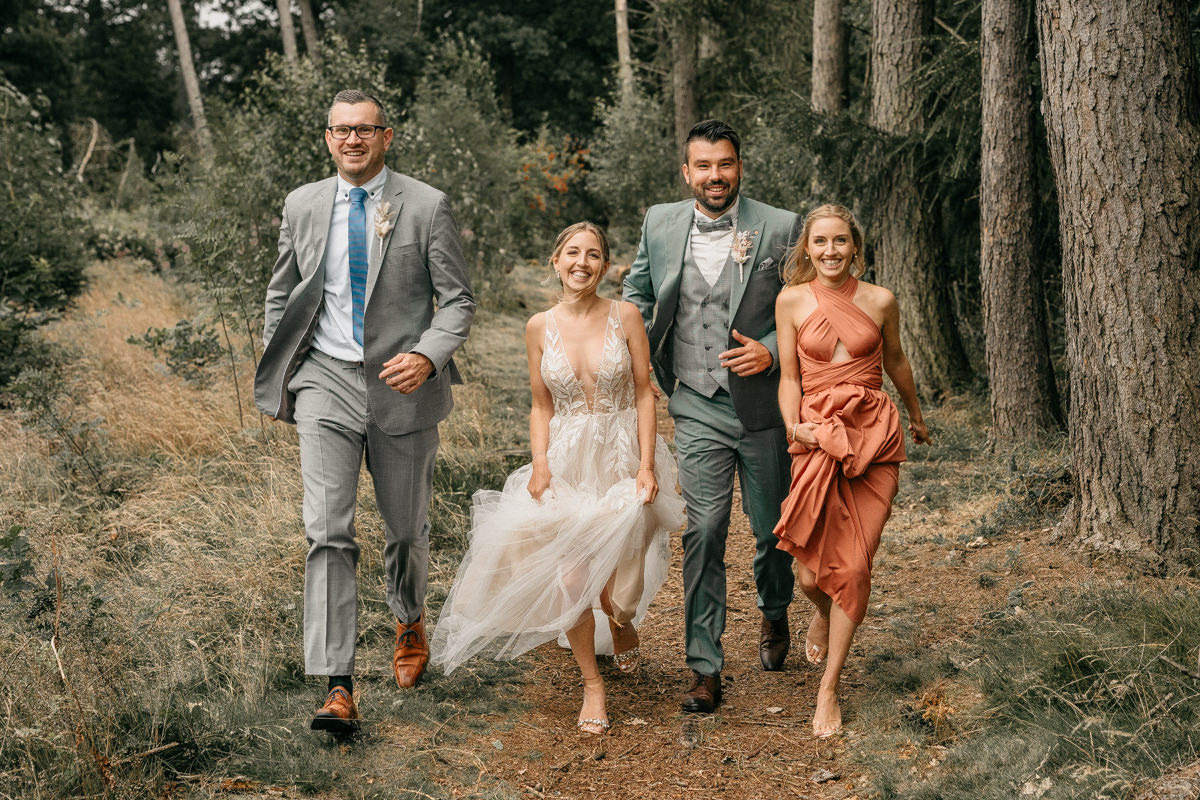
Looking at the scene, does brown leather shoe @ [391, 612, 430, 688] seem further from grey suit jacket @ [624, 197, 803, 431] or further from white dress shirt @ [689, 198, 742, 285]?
white dress shirt @ [689, 198, 742, 285]

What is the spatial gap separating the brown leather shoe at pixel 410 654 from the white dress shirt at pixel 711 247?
76.6 inches

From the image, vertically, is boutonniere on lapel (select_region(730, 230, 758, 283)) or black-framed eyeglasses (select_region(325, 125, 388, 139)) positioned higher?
black-framed eyeglasses (select_region(325, 125, 388, 139))

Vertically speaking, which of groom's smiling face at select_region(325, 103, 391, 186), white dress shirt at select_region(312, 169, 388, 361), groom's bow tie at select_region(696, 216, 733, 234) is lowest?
white dress shirt at select_region(312, 169, 388, 361)

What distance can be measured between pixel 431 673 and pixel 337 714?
35.7 inches

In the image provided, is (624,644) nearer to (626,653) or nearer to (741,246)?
(626,653)

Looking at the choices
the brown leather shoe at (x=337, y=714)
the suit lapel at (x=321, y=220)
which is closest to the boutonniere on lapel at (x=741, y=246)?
the suit lapel at (x=321, y=220)

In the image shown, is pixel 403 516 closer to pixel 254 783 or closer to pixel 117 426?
pixel 254 783

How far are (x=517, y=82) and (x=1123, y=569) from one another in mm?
35068

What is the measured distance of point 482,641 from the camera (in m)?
4.34

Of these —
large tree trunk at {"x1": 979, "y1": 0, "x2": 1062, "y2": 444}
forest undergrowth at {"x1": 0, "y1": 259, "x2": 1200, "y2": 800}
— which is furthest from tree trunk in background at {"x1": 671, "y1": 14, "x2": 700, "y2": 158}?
forest undergrowth at {"x1": 0, "y1": 259, "x2": 1200, "y2": 800}

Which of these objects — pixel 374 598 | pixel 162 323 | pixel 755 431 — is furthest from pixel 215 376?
pixel 755 431

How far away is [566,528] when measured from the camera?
4281 mm

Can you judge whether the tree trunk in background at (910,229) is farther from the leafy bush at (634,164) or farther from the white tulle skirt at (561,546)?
the leafy bush at (634,164)

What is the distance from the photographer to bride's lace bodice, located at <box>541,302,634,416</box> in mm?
4430
